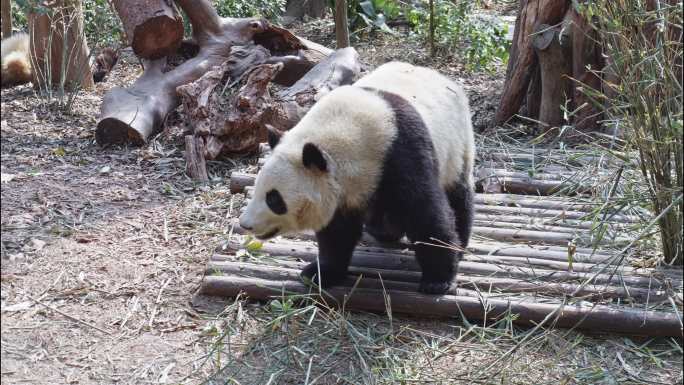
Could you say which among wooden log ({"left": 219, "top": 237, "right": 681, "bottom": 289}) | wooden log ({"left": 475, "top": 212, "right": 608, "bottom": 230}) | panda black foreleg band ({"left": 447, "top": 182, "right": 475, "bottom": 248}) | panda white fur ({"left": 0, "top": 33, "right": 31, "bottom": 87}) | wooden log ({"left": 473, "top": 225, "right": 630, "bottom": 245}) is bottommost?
wooden log ({"left": 475, "top": 212, "right": 608, "bottom": 230})

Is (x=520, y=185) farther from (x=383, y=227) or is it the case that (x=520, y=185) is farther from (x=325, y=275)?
(x=325, y=275)

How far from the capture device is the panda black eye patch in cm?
383

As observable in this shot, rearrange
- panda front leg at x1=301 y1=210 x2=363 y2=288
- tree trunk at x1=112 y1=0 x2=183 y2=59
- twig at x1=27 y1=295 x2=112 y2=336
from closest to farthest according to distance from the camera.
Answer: twig at x1=27 y1=295 x2=112 y2=336 < panda front leg at x1=301 y1=210 x2=363 y2=288 < tree trunk at x1=112 y1=0 x2=183 y2=59

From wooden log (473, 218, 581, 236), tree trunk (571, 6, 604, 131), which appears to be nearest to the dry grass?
wooden log (473, 218, 581, 236)

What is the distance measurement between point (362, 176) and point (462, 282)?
1060 mm

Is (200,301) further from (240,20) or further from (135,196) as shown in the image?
(240,20)

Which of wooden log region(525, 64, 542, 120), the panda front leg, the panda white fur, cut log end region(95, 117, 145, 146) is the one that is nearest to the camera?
the panda white fur

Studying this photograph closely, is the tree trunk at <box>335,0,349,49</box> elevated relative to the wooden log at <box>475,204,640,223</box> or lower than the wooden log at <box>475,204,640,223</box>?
elevated

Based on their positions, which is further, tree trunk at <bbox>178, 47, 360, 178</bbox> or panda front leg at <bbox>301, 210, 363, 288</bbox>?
tree trunk at <bbox>178, 47, 360, 178</bbox>

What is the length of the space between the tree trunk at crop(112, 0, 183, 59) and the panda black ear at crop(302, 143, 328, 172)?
3.83 metres

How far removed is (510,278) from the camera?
4.51 metres

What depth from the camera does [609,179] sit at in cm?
462

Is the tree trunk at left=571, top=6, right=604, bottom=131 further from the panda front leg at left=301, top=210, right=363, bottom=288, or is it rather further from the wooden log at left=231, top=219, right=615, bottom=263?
the panda front leg at left=301, top=210, right=363, bottom=288

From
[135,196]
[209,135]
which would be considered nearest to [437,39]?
[209,135]
